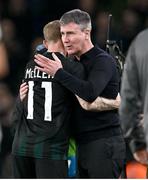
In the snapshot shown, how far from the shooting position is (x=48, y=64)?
6.32m

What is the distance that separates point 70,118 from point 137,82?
162 cm

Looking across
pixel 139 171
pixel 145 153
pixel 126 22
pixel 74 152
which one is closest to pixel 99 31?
pixel 126 22

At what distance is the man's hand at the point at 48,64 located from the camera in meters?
6.29

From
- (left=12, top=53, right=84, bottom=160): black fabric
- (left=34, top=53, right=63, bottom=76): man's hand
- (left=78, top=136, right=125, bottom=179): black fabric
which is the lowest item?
(left=78, top=136, right=125, bottom=179): black fabric

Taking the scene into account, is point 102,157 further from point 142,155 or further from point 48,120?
point 142,155

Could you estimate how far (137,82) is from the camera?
196 inches

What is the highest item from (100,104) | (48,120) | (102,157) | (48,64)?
(48,64)

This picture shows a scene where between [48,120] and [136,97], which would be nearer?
[136,97]

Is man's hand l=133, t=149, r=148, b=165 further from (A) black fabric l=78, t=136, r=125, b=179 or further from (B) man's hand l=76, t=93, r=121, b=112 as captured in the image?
(A) black fabric l=78, t=136, r=125, b=179

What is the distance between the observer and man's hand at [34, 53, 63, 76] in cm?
629

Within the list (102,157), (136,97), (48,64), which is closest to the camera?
(136,97)

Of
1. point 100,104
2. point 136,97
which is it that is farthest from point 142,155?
point 100,104

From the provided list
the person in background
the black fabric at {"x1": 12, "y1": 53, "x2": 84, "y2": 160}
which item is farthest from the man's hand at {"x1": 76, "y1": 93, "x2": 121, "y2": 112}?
the person in background

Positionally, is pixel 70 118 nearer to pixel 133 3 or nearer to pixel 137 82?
pixel 137 82
